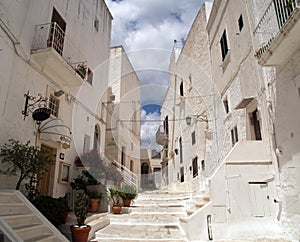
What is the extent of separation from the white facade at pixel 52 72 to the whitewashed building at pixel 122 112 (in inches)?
99.9

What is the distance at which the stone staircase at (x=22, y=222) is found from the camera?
419cm

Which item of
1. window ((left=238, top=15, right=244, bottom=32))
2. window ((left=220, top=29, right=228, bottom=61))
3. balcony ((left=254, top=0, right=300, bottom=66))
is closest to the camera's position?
balcony ((left=254, top=0, right=300, bottom=66))

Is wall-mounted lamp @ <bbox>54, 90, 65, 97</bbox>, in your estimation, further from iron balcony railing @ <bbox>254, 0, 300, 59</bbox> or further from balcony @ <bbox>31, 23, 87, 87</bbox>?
iron balcony railing @ <bbox>254, 0, 300, 59</bbox>

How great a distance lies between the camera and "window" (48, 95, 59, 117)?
870 cm

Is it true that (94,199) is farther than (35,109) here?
Yes

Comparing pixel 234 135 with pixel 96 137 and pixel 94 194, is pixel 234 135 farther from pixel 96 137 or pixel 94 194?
pixel 96 137

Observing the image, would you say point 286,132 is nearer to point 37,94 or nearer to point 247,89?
point 247,89

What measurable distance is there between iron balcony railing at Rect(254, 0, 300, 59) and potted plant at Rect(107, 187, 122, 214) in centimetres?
704

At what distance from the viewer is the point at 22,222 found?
4.75 meters

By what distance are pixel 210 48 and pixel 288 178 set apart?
27.5 feet

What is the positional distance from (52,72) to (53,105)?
1.21m

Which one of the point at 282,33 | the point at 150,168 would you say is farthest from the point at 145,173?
the point at 282,33

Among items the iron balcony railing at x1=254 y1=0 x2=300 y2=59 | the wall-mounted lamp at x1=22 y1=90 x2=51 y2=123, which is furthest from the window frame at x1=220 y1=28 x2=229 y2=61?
the wall-mounted lamp at x1=22 y1=90 x2=51 y2=123

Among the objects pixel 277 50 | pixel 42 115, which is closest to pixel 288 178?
pixel 277 50
